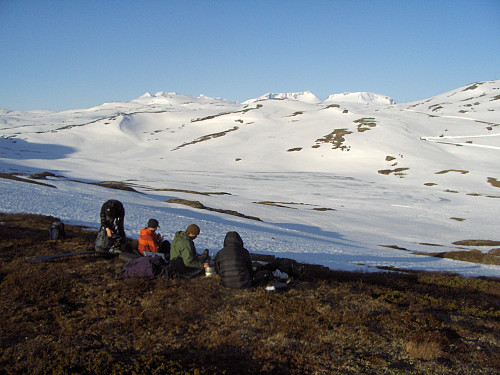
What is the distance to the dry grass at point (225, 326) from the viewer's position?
7289mm

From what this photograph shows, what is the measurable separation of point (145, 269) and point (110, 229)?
12.7ft

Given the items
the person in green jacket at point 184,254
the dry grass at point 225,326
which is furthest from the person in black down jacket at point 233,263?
the person in green jacket at point 184,254

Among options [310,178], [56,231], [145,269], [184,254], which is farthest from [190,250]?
[310,178]

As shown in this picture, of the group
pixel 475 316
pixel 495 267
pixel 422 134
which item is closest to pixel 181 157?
pixel 422 134

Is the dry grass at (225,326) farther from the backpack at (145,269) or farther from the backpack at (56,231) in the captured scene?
the backpack at (56,231)

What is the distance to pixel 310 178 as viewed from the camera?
9112 centimetres

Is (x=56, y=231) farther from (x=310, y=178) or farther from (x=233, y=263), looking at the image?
(x=310, y=178)

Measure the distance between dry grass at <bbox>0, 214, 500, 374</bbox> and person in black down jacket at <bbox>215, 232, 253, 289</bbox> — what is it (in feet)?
1.24

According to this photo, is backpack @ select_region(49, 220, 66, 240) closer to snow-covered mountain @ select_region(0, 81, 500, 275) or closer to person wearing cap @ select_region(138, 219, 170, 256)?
person wearing cap @ select_region(138, 219, 170, 256)

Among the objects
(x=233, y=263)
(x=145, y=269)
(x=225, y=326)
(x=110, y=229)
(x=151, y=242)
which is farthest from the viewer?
(x=110, y=229)

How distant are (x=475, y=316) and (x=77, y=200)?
2964cm

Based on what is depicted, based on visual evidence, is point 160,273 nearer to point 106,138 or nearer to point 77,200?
point 77,200

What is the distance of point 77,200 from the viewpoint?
30.4m

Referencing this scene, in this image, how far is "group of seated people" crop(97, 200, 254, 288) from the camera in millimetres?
11133
